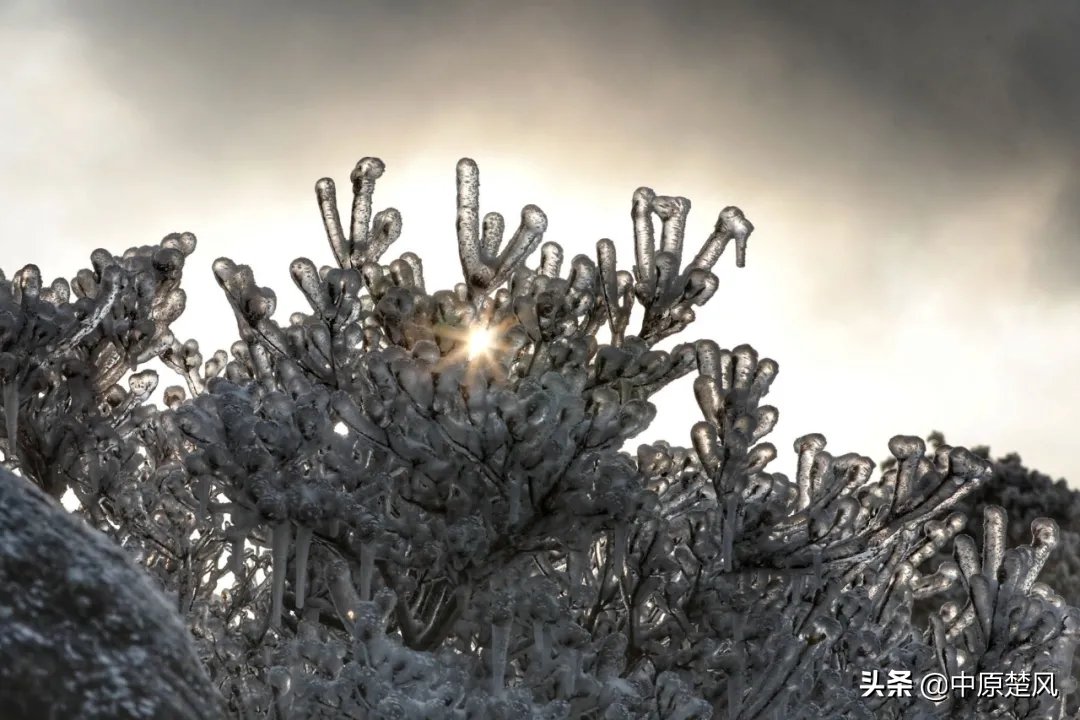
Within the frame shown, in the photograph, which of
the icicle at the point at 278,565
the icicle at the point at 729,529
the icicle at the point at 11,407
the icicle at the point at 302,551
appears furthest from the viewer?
the icicle at the point at 11,407

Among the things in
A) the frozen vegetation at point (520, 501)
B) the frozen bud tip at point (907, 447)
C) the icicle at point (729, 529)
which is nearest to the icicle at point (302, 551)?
the frozen vegetation at point (520, 501)

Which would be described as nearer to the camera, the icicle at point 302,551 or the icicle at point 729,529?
the icicle at point 302,551

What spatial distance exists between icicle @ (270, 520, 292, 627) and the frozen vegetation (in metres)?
0.02

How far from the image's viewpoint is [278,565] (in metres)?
6.93

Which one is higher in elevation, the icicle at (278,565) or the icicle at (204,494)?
the icicle at (204,494)

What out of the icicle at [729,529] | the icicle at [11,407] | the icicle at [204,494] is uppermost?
the icicle at [729,529]

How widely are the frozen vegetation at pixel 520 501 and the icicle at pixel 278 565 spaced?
0.08 ft

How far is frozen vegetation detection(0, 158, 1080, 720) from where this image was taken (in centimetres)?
692

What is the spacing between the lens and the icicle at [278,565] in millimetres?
6836

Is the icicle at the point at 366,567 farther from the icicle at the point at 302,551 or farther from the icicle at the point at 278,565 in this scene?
the icicle at the point at 278,565

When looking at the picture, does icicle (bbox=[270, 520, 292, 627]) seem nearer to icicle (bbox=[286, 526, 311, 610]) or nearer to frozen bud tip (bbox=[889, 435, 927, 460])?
icicle (bbox=[286, 526, 311, 610])

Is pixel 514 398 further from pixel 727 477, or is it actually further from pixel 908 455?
pixel 908 455

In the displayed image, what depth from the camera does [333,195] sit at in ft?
27.5

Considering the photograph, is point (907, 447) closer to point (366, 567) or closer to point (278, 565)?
point (366, 567)
